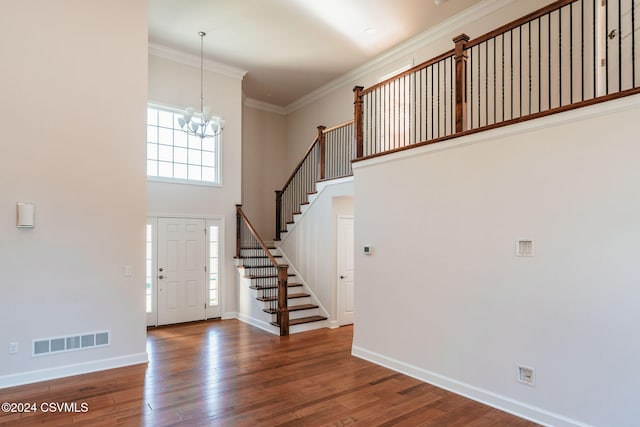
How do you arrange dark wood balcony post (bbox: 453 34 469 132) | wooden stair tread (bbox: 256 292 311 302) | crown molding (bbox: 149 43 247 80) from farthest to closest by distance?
crown molding (bbox: 149 43 247 80)
wooden stair tread (bbox: 256 292 311 302)
dark wood balcony post (bbox: 453 34 469 132)

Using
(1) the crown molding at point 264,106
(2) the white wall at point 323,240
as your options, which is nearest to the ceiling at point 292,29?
(1) the crown molding at point 264,106

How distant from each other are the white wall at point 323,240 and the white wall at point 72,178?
3173 mm

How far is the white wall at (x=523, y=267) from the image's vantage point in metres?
2.92

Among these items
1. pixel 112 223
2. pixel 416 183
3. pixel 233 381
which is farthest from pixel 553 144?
pixel 112 223

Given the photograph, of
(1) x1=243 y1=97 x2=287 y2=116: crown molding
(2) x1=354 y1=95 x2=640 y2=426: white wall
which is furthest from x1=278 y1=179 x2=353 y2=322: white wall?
(1) x1=243 y1=97 x2=287 y2=116: crown molding

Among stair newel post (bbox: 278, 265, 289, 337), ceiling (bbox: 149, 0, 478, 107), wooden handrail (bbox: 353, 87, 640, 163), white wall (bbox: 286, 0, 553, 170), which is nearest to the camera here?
wooden handrail (bbox: 353, 87, 640, 163)

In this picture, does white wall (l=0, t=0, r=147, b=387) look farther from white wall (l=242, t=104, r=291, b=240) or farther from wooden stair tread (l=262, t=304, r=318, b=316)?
white wall (l=242, t=104, r=291, b=240)

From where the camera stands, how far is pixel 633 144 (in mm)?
2869

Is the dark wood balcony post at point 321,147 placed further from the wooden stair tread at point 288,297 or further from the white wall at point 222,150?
the wooden stair tread at point 288,297

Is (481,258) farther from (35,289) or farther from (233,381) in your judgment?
(35,289)

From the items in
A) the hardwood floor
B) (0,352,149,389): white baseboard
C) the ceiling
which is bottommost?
the hardwood floor

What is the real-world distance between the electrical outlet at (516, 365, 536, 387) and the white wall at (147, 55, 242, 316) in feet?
18.2

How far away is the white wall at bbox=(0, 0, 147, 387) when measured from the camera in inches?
166

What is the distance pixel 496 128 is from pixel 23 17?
542cm
